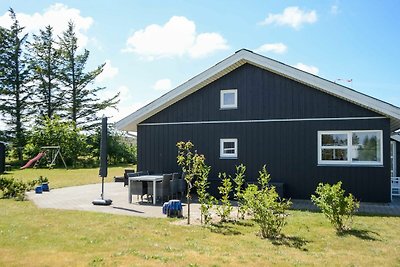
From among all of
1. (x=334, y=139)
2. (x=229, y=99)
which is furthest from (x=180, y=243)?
(x=229, y=99)

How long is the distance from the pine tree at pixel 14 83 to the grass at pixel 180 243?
2982cm

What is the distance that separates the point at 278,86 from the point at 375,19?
366cm

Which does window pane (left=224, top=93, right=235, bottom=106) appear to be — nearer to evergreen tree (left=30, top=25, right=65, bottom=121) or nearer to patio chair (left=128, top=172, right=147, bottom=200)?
patio chair (left=128, top=172, right=147, bottom=200)

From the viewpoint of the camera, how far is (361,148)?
468 inches

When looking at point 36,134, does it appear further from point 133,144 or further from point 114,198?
point 114,198

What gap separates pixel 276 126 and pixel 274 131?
193mm

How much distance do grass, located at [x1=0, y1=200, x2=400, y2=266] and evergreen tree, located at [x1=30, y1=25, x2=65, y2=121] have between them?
102 feet

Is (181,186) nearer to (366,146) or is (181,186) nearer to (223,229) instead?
(223,229)

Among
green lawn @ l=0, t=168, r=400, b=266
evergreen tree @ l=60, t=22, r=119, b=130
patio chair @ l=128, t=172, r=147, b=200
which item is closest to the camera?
green lawn @ l=0, t=168, r=400, b=266

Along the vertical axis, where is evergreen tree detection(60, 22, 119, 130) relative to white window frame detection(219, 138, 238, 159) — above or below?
above

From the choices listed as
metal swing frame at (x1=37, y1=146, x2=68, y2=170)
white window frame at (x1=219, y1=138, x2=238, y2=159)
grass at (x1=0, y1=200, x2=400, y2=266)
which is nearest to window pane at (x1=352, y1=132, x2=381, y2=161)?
grass at (x1=0, y1=200, x2=400, y2=266)

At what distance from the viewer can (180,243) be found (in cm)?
665

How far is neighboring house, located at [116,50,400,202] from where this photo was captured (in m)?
11.7

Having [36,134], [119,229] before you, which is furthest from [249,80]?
[36,134]
